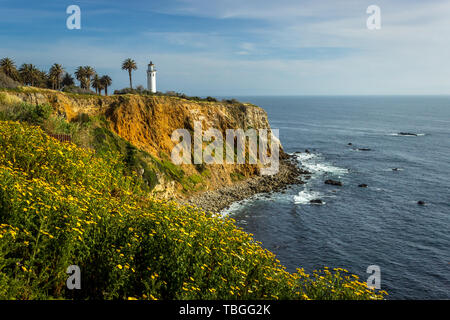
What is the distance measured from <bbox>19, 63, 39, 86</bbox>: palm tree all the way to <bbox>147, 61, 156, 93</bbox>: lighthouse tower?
2262cm

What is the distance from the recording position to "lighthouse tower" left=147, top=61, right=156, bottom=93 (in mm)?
73669

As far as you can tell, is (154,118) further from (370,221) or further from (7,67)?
(370,221)

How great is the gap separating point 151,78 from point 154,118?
21014mm

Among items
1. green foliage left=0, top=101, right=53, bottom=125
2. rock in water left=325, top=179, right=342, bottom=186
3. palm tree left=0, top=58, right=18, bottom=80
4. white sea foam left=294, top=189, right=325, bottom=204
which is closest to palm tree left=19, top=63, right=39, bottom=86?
palm tree left=0, top=58, right=18, bottom=80

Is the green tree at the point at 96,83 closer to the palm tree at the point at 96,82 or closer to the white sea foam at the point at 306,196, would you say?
the palm tree at the point at 96,82

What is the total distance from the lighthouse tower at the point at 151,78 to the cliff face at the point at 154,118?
1476 centimetres

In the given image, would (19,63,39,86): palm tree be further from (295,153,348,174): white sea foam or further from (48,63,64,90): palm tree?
(295,153,348,174): white sea foam

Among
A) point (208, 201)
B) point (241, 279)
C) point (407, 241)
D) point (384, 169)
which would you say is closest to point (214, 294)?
point (241, 279)

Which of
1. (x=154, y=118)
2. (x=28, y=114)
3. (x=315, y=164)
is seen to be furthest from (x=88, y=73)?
(x=315, y=164)

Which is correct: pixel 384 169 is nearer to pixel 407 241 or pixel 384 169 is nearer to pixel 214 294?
pixel 407 241

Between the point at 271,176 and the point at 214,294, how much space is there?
60667 millimetres

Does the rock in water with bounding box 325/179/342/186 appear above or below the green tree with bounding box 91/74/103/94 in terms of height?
below

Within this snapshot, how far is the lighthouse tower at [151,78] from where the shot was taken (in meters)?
73.7

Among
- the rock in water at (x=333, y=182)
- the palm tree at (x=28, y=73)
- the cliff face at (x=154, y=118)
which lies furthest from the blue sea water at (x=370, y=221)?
the palm tree at (x=28, y=73)
